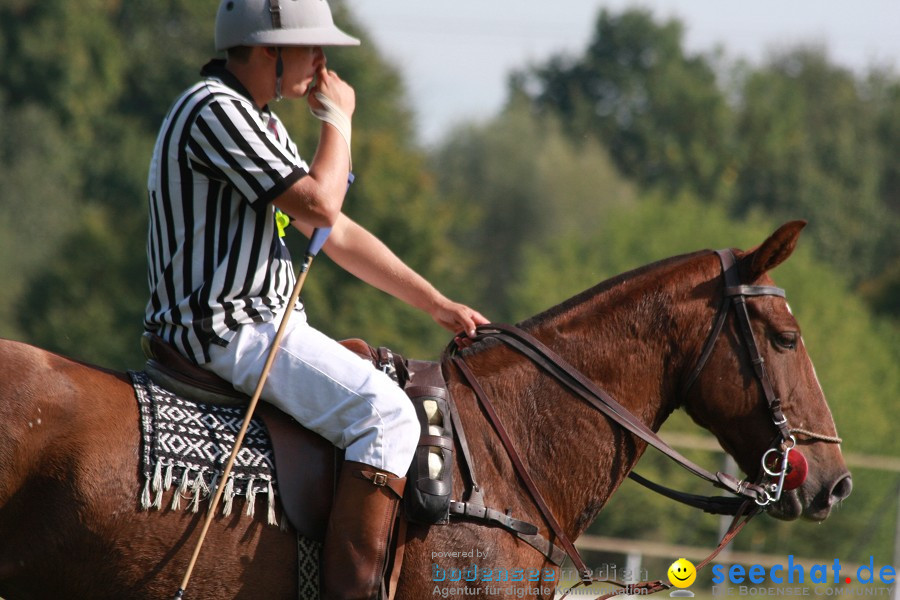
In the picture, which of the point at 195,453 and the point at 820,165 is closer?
the point at 195,453

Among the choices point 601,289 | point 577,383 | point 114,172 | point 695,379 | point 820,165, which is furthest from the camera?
point 820,165

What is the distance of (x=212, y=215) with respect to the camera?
3.91m

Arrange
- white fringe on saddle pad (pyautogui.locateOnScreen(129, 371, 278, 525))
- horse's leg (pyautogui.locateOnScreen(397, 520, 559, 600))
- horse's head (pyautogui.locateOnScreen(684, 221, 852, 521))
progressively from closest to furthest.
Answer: white fringe on saddle pad (pyautogui.locateOnScreen(129, 371, 278, 525)) → horse's leg (pyautogui.locateOnScreen(397, 520, 559, 600)) → horse's head (pyautogui.locateOnScreen(684, 221, 852, 521))

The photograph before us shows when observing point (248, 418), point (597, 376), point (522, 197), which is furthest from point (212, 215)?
point (522, 197)

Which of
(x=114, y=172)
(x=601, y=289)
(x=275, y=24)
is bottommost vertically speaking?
(x=601, y=289)

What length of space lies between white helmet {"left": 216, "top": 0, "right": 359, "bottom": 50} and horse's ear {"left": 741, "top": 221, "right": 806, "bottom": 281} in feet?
5.94

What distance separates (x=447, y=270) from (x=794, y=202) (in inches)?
1263

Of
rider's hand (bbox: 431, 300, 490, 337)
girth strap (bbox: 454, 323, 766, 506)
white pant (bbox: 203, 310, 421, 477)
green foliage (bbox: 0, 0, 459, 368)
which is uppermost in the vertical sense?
green foliage (bbox: 0, 0, 459, 368)

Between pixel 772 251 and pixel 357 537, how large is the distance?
195cm

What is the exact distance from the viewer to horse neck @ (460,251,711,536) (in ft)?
14.2

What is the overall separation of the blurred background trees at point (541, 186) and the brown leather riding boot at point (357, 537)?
58.1 feet

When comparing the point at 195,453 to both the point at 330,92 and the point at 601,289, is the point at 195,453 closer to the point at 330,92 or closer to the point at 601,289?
the point at 330,92

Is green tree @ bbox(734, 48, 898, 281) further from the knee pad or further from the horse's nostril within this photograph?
the knee pad

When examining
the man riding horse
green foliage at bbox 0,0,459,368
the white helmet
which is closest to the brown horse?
the man riding horse
